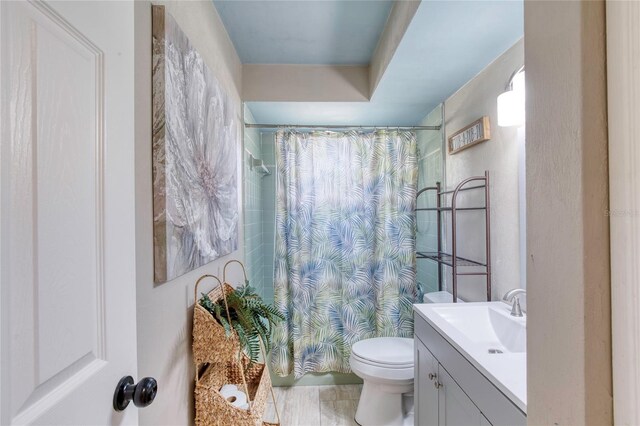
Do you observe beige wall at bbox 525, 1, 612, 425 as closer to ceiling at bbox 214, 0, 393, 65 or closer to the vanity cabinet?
the vanity cabinet

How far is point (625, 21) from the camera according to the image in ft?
1.32

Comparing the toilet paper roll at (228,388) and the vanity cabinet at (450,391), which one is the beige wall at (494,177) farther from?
the toilet paper roll at (228,388)

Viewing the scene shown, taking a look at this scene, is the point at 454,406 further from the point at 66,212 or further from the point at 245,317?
the point at 66,212

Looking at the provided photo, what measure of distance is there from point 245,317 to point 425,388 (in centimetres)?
93

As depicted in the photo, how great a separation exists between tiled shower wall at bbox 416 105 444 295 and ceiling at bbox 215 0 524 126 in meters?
0.19

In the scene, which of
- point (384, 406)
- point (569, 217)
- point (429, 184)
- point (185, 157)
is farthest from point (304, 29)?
point (384, 406)

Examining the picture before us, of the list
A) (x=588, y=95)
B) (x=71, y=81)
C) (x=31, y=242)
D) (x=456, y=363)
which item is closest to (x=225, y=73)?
(x=71, y=81)

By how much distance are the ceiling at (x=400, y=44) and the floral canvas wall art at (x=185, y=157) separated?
596 millimetres

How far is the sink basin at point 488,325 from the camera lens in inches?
49.2

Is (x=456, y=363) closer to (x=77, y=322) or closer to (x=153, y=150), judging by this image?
(x=77, y=322)

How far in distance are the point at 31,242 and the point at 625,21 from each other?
85 centimetres

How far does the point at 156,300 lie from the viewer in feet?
2.79

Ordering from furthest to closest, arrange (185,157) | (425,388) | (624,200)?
1. (425,388)
2. (185,157)
3. (624,200)

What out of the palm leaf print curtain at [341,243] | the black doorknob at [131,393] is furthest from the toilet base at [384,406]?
the black doorknob at [131,393]
